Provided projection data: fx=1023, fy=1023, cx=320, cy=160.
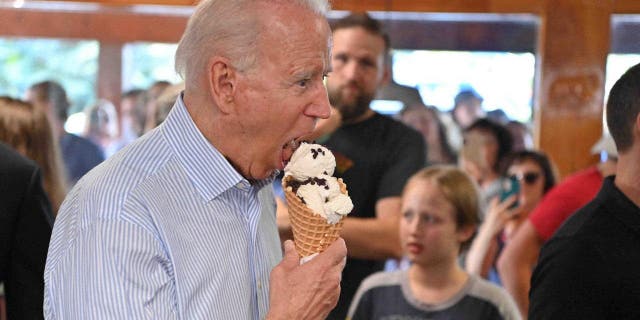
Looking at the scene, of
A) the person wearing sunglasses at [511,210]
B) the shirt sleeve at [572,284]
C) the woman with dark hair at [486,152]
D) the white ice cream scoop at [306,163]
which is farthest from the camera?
the woman with dark hair at [486,152]

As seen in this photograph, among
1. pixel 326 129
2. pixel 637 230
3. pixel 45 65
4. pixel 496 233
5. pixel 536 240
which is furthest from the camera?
pixel 45 65

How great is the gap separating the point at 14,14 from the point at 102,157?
86 cm

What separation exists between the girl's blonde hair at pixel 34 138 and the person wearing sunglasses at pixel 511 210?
2.05 m

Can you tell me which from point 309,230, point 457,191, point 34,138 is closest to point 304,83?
point 309,230

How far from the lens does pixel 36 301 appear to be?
2469 mm

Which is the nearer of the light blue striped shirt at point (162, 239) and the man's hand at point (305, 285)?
the light blue striped shirt at point (162, 239)

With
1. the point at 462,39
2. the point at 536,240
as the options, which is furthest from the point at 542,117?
the point at 536,240

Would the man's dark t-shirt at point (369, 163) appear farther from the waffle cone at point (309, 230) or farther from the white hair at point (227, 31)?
the white hair at point (227, 31)

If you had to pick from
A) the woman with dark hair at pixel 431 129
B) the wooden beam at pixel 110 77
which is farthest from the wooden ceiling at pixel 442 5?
the woman with dark hair at pixel 431 129

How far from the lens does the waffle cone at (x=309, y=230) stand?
185 cm

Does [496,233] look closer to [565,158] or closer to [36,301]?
[565,158]

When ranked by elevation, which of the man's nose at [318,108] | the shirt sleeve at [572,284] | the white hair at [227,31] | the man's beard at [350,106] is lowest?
the shirt sleeve at [572,284]

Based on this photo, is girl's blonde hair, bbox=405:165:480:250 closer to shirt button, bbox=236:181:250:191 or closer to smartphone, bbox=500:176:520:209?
smartphone, bbox=500:176:520:209

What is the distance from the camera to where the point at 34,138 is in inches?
144
